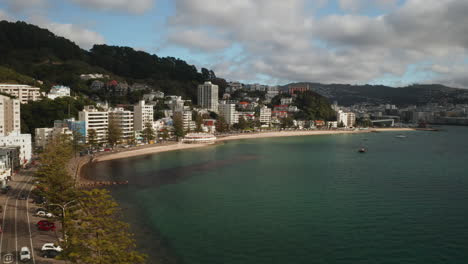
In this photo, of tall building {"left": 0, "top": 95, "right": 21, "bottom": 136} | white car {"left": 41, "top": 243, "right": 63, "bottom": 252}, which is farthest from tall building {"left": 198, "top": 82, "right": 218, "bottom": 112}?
white car {"left": 41, "top": 243, "right": 63, "bottom": 252}

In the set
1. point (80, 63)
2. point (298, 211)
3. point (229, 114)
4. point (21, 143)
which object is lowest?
point (298, 211)

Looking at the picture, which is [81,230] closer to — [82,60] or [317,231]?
[317,231]

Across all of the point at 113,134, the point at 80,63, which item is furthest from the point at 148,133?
the point at 80,63

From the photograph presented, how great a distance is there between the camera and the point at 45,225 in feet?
49.2

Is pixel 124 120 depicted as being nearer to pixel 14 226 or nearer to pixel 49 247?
pixel 14 226

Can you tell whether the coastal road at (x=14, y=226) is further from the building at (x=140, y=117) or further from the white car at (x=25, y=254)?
the building at (x=140, y=117)

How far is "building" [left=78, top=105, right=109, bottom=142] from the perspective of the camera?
44344mm

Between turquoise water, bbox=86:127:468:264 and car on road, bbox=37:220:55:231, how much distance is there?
152 inches

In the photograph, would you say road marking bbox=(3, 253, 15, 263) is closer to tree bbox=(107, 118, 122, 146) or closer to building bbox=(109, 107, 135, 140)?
tree bbox=(107, 118, 122, 146)

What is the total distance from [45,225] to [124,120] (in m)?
37.8

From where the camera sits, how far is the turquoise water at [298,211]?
1409 cm

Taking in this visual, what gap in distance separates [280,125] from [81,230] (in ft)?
294

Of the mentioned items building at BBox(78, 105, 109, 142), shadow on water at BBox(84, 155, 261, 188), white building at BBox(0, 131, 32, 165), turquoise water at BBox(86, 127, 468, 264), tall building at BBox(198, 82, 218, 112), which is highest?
tall building at BBox(198, 82, 218, 112)

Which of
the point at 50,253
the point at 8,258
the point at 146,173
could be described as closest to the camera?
the point at 8,258
